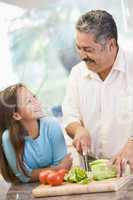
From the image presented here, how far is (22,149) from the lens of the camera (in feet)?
7.07

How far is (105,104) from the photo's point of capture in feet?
7.21

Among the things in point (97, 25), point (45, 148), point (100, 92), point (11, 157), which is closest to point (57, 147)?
point (45, 148)

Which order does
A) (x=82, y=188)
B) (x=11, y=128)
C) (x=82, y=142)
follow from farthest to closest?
(x=11, y=128)
(x=82, y=142)
(x=82, y=188)

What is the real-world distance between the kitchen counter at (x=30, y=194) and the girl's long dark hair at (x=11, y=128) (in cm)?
7

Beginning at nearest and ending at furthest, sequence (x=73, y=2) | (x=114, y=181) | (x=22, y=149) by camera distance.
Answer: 1. (x=114, y=181)
2. (x=22, y=149)
3. (x=73, y=2)

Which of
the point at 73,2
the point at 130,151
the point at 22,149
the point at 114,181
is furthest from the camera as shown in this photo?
the point at 73,2

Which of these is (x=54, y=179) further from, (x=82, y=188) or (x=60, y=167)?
(x=60, y=167)

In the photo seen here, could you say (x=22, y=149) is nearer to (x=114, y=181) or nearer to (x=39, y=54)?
(x=114, y=181)

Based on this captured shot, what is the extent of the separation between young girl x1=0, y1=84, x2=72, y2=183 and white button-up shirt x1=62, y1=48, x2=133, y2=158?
13 cm

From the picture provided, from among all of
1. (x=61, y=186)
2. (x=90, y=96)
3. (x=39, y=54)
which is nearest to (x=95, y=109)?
(x=90, y=96)

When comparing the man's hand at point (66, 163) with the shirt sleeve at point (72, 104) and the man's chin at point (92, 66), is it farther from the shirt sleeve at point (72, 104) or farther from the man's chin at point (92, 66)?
the man's chin at point (92, 66)

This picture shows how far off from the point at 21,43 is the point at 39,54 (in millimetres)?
131

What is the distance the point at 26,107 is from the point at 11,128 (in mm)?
120

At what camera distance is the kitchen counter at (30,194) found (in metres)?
1.58
